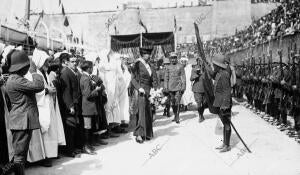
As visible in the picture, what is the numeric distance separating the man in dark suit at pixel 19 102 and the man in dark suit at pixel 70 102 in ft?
6.17

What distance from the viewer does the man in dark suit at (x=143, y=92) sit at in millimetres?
8461

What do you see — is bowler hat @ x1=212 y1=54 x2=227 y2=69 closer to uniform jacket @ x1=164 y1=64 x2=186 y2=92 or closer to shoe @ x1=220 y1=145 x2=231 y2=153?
shoe @ x1=220 y1=145 x2=231 y2=153

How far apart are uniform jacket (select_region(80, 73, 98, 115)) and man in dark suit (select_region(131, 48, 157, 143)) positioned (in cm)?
131

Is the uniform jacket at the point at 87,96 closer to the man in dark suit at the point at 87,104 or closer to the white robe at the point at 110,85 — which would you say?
the man in dark suit at the point at 87,104

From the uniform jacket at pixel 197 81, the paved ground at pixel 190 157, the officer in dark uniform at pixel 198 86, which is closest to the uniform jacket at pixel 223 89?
the paved ground at pixel 190 157

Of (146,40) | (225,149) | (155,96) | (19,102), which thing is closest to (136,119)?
(155,96)

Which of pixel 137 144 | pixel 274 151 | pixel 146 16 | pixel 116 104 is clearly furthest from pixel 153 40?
pixel 146 16

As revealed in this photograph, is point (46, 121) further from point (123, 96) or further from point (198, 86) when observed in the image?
point (198, 86)

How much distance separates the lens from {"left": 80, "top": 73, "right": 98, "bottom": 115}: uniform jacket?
24.3 ft

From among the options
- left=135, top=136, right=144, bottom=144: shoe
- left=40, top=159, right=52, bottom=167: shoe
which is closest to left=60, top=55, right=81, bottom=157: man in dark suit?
left=40, top=159, right=52, bottom=167: shoe

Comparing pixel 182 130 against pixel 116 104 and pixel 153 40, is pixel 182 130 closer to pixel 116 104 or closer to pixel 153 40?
pixel 116 104

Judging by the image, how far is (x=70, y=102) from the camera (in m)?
6.97

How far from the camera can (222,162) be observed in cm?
657

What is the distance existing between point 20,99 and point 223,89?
3.84 metres
